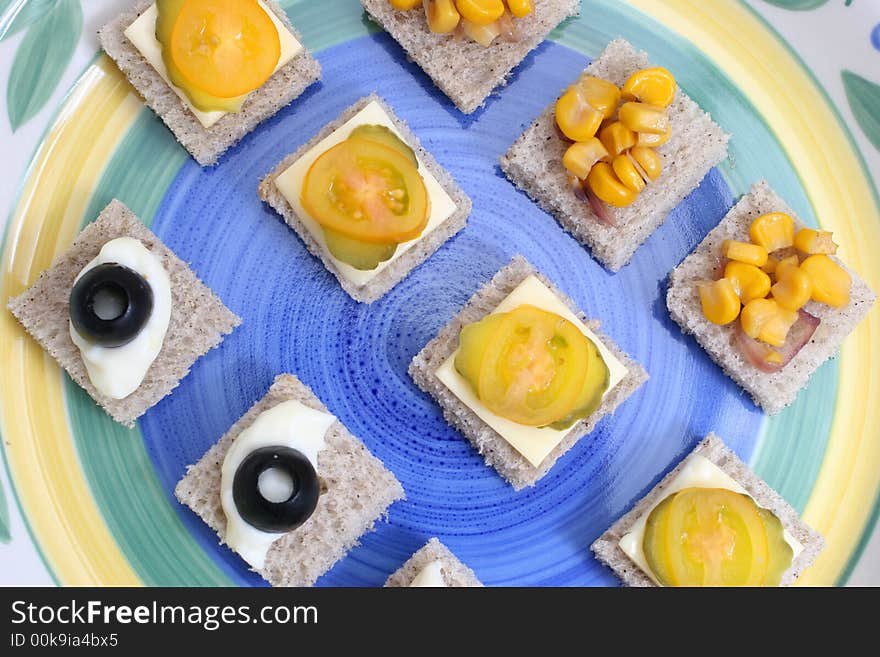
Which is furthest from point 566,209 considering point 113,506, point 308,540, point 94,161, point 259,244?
point 113,506

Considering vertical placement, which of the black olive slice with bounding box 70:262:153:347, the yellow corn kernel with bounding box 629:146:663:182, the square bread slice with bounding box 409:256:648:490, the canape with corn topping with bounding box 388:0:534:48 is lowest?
the square bread slice with bounding box 409:256:648:490

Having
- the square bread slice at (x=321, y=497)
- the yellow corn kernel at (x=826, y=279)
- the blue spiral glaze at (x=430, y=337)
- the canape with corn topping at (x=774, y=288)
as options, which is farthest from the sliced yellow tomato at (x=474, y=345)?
the yellow corn kernel at (x=826, y=279)

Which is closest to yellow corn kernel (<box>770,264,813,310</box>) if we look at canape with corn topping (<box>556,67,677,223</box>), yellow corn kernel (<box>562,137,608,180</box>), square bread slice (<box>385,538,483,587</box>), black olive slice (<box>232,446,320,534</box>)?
canape with corn topping (<box>556,67,677,223</box>)

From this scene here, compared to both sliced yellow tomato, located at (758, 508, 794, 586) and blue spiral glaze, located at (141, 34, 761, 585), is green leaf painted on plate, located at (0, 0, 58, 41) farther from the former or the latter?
sliced yellow tomato, located at (758, 508, 794, 586)

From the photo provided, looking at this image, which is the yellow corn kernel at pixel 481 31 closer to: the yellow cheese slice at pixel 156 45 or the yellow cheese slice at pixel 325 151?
the yellow cheese slice at pixel 325 151

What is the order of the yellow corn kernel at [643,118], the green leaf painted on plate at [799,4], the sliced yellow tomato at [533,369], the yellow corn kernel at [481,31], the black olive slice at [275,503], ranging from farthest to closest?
the green leaf painted on plate at [799,4], the yellow corn kernel at [481,31], the yellow corn kernel at [643,118], the sliced yellow tomato at [533,369], the black olive slice at [275,503]

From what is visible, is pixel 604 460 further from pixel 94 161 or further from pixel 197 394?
pixel 94 161

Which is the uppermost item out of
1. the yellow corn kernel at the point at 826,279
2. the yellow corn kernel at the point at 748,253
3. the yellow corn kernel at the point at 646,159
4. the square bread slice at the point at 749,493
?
A: the yellow corn kernel at the point at 646,159

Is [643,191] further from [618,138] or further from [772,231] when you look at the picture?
[772,231]
